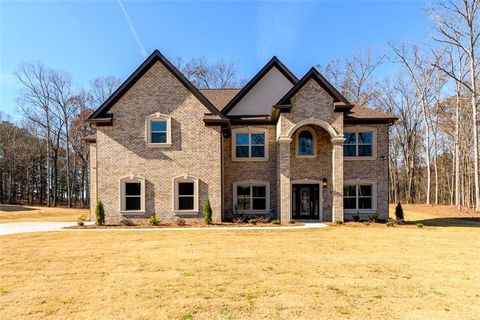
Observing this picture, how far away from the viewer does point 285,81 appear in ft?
63.2

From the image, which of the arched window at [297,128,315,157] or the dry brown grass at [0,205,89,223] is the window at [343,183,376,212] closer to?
the arched window at [297,128,315,157]

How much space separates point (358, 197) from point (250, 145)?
7.29 m

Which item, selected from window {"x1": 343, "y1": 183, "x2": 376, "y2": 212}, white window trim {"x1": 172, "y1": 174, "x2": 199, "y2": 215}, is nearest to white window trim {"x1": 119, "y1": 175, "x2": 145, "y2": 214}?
white window trim {"x1": 172, "y1": 174, "x2": 199, "y2": 215}

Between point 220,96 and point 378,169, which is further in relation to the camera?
point 220,96

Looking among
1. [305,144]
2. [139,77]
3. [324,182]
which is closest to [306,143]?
[305,144]

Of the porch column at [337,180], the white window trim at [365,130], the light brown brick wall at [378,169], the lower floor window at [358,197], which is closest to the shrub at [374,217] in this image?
the light brown brick wall at [378,169]

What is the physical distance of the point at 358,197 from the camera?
17812mm

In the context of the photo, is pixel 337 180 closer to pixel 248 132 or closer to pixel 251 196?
pixel 251 196

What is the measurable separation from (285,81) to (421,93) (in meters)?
21.6

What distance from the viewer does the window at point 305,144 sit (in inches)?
692

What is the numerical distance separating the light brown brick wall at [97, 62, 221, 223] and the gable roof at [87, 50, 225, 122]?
0.22 m

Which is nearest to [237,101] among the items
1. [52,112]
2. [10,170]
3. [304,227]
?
[304,227]

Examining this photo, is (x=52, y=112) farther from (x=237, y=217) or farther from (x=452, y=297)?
(x=452, y=297)

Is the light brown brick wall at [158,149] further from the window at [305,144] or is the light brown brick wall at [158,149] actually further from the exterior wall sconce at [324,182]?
the exterior wall sconce at [324,182]
